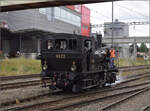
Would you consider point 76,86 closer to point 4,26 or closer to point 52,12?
point 4,26

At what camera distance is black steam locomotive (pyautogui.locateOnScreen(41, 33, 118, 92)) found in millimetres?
9727

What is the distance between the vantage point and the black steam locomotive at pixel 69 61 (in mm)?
9727

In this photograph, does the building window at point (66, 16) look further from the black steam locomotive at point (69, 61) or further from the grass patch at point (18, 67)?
the black steam locomotive at point (69, 61)

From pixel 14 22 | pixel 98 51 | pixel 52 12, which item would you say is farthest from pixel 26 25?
pixel 98 51

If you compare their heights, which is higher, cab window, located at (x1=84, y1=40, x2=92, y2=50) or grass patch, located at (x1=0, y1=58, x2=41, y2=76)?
cab window, located at (x1=84, y1=40, x2=92, y2=50)

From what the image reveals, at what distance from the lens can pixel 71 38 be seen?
32.5ft

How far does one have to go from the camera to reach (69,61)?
9.86 metres

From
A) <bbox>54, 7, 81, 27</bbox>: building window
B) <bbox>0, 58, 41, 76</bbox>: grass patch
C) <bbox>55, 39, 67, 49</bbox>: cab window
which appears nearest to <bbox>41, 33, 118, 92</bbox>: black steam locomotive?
<bbox>55, 39, 67, 49</bbox>: cab window

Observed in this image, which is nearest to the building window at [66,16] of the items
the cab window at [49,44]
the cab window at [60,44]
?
the cab window at [49,44]

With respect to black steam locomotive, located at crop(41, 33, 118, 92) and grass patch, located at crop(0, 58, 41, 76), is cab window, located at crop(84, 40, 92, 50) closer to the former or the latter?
black steam locomotive, located at crop(41, 33, 118, 92)

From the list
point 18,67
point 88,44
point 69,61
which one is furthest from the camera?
point 18,67

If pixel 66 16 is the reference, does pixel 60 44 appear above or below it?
below

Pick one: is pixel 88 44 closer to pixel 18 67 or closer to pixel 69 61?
pixel 69 61

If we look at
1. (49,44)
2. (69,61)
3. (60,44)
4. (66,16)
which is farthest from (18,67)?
(66,16)
